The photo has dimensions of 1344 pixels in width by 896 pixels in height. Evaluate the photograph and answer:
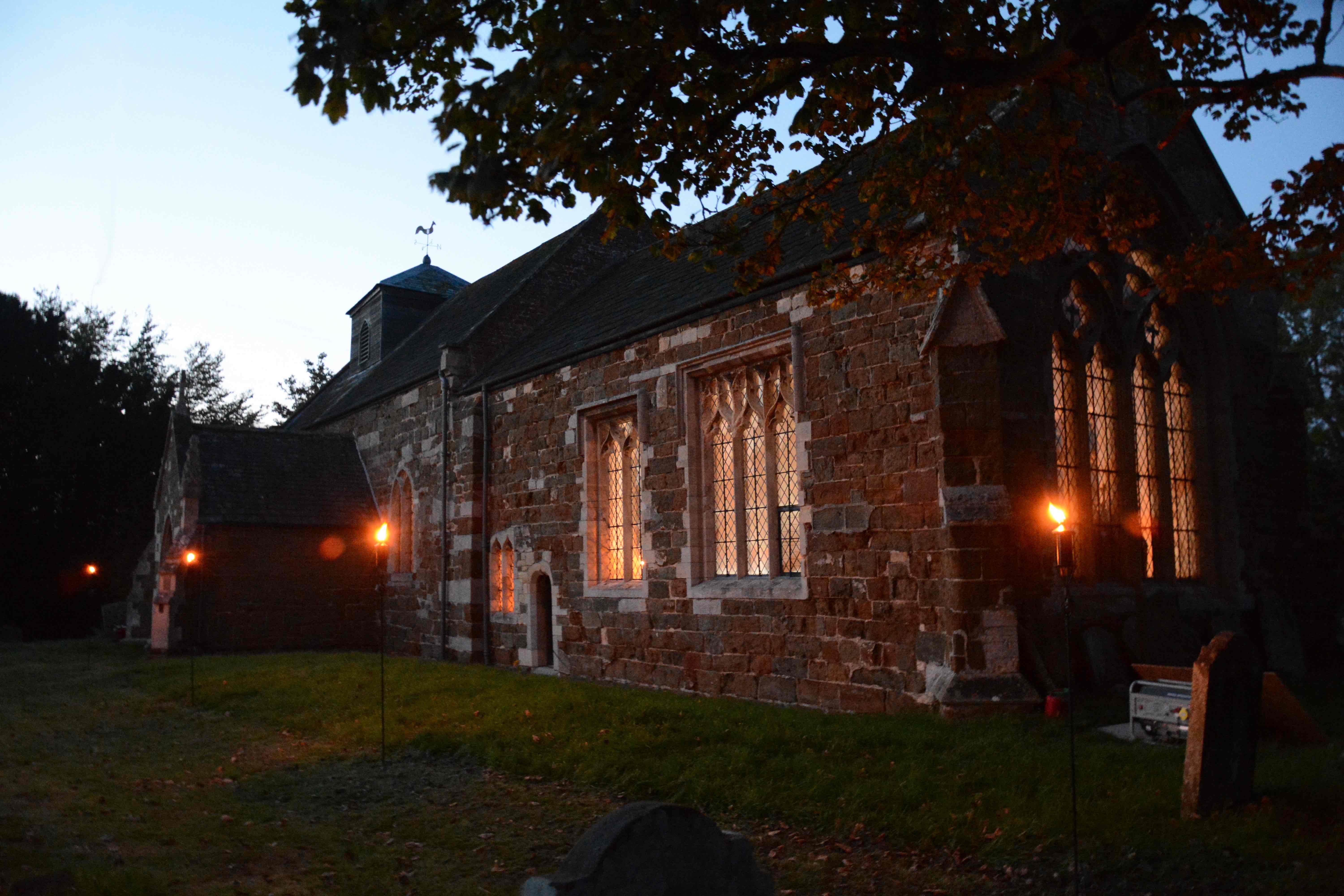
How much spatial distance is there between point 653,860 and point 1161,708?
571cm

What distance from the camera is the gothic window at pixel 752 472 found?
41.3ft

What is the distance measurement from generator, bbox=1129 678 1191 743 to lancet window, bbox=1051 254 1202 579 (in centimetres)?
265

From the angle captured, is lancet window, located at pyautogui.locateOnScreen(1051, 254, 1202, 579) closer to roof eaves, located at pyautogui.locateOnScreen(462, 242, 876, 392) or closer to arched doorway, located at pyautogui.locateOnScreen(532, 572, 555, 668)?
roof eaves, located at pyautogui.locateOnScreen(462, 242, 876, 392)

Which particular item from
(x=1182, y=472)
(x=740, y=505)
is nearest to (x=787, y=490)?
(x=740, y=505)

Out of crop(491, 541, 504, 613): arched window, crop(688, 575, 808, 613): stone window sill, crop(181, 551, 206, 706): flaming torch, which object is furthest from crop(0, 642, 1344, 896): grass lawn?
crop(181, 551, 206, 706): flaming torch

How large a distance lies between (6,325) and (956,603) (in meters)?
32.0

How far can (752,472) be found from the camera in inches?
517

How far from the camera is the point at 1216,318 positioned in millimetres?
13234

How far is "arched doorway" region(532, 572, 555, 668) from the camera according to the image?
16891 mm

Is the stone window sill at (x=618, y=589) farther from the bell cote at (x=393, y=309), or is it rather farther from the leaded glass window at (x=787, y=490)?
the bell cote at (x=393, y=309)

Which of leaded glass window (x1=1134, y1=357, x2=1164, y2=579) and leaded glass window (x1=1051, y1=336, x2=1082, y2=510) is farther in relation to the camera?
leaded glass window (x1=1134, y1=357, x2=1164, y2=579)

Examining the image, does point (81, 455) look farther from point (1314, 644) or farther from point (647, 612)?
point (1314, 644)

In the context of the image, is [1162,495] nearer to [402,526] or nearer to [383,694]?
[383,694]

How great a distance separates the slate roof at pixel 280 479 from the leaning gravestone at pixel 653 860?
1891cm
